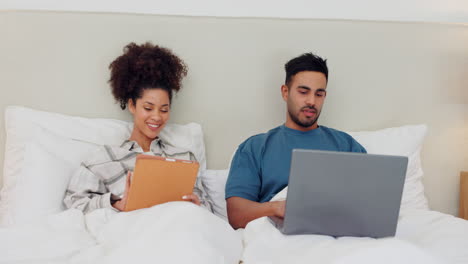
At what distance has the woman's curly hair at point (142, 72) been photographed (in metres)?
1.78

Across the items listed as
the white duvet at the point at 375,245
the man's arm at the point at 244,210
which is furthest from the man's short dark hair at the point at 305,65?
the white duvet at the point at 375,245

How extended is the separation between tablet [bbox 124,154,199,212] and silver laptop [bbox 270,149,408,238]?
39 centimetres

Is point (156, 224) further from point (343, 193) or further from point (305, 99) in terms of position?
point (305, 99)

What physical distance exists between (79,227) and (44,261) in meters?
0.25

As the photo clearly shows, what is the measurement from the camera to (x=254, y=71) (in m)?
2.00

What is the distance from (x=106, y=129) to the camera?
1.81 meters

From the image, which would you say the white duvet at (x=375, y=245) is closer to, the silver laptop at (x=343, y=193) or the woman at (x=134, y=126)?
the silver laptop at (x=343, y=193)

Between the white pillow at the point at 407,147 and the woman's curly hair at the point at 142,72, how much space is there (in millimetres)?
810

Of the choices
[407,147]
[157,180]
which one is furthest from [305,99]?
[157,180]

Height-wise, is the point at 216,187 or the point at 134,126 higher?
the point at 134,126

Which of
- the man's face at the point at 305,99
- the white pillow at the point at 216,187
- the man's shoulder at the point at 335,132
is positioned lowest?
the white pillow at the point at 216,187

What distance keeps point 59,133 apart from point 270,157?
32.6 inches

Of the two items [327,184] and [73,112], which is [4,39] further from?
[327,184]

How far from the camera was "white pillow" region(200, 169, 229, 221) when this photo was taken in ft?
5.83
